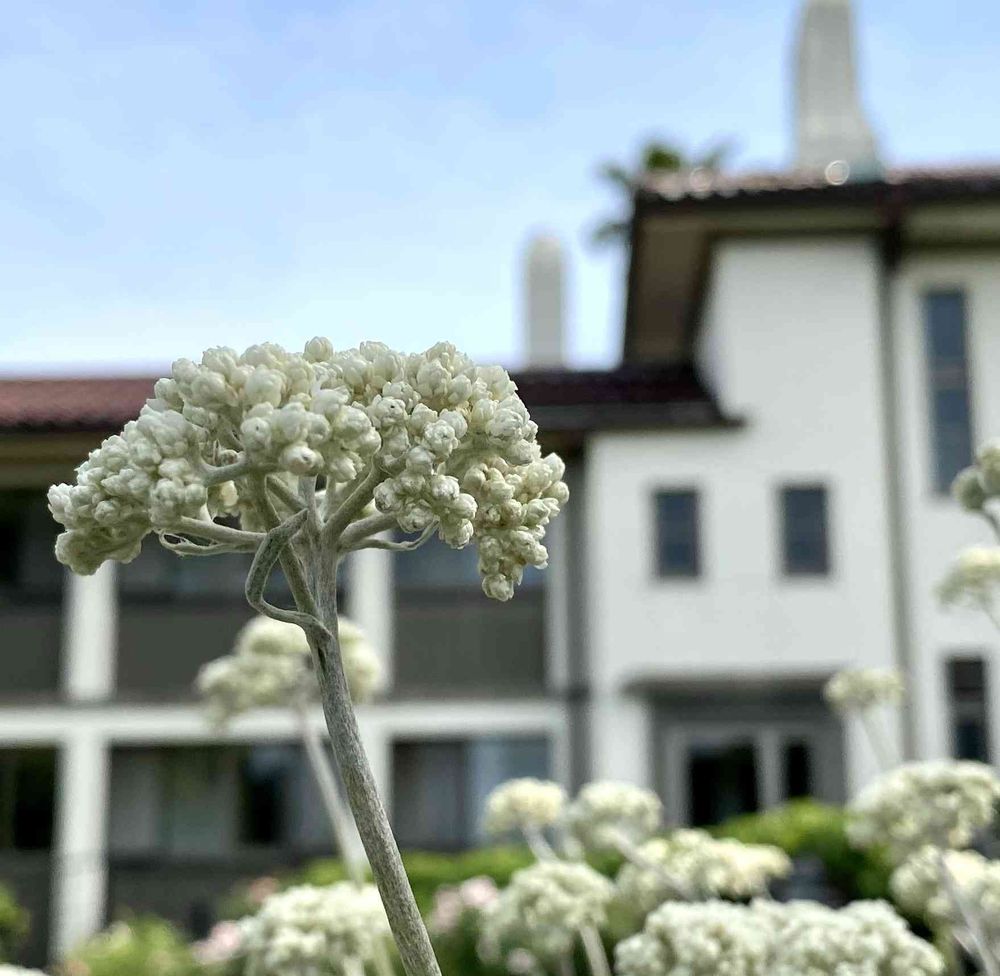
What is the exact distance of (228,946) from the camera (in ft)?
48.3

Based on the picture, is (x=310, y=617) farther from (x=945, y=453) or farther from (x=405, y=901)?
(x=945, y=453)

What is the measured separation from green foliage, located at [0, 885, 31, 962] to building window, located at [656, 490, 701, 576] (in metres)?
9.39

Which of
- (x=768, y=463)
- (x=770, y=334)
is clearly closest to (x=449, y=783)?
(x=768, y=463)

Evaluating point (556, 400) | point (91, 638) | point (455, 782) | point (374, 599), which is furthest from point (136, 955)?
point (556, 400)

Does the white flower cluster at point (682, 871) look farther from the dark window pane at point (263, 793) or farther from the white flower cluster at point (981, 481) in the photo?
the dark window pane at point (263, 793)

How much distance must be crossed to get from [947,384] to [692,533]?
3997 mm

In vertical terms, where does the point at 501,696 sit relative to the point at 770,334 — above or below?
below

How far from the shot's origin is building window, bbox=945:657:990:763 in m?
19.8

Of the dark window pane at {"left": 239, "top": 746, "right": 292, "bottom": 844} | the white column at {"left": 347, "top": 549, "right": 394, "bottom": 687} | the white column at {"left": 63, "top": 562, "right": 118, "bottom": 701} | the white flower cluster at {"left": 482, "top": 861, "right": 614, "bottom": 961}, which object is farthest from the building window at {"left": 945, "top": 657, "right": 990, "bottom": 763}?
the white flower cluster at {"left": 482, "top": 861, "right": 614, "bottom": 961}

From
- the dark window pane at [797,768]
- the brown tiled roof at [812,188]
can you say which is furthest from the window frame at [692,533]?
the brown tiled roof at [812,188]

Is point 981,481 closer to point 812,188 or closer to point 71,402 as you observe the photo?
point 812,188

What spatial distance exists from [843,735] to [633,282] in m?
8.12

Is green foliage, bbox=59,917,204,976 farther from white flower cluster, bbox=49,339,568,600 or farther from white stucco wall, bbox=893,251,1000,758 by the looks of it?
white flower cluster, bbox=49,339,568,600

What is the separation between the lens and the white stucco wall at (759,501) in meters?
20.1
